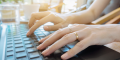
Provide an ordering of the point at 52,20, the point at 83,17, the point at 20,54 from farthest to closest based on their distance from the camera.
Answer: the point at 83,17
the point at 52,20
the point at 20,54

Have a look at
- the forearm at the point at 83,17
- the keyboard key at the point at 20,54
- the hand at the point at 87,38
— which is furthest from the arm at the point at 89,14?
the keyboard key at the point at 20,54

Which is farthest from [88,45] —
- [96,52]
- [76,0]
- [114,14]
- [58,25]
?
[76,0]

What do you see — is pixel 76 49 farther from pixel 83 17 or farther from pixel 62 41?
pixel 83 17

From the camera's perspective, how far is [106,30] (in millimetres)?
383

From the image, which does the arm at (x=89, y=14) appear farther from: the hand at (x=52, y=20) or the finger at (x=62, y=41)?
the finger at (x=62, y=41)

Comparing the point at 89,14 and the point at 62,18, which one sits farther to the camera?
the point at 89,14

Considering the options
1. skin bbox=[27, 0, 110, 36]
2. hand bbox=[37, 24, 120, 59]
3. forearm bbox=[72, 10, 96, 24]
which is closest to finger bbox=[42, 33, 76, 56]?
hand bbox=[37, 24, 120, 59]

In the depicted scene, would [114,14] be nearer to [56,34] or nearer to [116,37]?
[116,37]

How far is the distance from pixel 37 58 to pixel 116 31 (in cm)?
34

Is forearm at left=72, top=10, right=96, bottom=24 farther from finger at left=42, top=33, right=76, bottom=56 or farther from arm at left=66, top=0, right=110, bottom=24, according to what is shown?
finger at left=42, top=33, right=76, bottom=56

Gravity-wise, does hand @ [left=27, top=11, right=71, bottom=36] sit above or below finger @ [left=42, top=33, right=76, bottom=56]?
above

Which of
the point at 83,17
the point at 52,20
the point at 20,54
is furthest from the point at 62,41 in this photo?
the point at 83,17

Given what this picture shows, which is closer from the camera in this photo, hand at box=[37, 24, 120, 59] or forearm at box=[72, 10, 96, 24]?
hand at box=[37, 24, 120, 59]

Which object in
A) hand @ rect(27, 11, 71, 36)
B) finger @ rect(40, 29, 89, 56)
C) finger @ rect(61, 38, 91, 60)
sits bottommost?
finger @ rect(61, 38, 91, 60)
